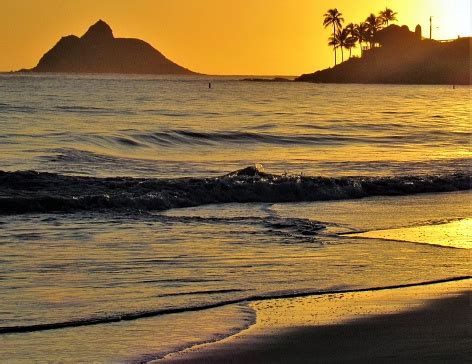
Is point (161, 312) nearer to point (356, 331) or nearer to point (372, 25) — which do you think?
point (356, 331)

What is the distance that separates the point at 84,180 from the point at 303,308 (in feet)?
34.5

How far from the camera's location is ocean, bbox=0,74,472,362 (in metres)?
7.73

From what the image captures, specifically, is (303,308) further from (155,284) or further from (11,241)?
(11,241)

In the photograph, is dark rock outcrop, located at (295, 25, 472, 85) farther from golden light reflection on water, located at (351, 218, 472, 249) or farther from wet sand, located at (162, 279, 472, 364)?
wet sand, located at (162, 279, 472, 364)

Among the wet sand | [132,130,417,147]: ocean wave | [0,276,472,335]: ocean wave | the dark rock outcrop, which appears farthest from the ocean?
the dark rock outcrop

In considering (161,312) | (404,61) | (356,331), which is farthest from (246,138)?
(404,61)

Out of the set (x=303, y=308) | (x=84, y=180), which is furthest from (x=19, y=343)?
(x=84, y=180)

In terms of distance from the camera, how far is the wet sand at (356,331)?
267 inches

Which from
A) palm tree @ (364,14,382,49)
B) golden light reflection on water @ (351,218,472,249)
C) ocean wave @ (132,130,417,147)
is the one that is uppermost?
palm tree @ (364,14,382,49)

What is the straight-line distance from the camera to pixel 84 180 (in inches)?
717

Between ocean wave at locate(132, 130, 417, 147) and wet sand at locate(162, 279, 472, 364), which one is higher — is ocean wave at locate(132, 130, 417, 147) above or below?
below

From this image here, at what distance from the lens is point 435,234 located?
12.4 m

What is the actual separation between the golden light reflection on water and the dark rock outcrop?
16853 cm

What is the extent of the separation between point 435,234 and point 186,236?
2.99m
